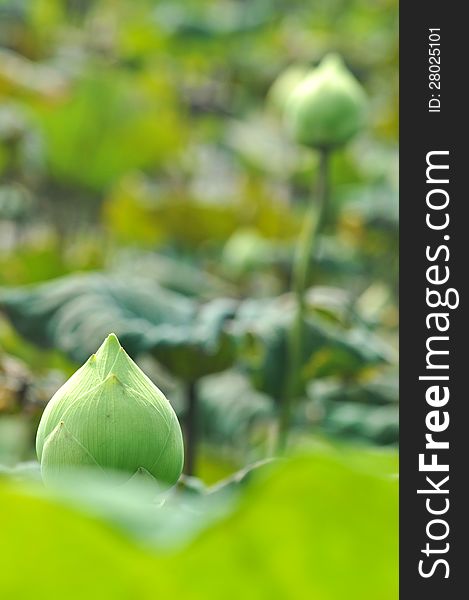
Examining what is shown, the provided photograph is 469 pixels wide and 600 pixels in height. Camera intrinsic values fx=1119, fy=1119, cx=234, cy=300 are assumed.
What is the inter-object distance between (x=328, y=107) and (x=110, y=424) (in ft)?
1.80

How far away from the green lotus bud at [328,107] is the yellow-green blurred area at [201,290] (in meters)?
0.07

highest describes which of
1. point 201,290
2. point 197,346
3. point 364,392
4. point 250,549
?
point 201,290

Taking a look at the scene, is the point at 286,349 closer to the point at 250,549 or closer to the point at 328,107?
the point at 328,107

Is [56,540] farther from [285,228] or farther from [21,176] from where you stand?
[21,176]

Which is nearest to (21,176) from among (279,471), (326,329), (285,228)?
(285,228)

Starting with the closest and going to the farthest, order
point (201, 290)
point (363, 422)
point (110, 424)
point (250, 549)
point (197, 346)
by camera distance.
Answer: point (250, 549), point (110, 424), point (197, 346), point (363, 422), point (201, 290)

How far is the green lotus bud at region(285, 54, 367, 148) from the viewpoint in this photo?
882 mm

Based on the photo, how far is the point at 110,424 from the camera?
15.2 inches

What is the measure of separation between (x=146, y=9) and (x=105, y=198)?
5.23ft

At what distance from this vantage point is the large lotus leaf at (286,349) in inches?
37.0

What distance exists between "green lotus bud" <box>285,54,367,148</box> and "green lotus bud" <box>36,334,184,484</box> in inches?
20.6

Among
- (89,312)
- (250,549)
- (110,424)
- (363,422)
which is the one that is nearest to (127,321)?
(89,312)

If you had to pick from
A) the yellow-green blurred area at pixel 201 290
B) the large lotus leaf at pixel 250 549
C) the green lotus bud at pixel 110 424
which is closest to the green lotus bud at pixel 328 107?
the yellow-green blurred area at pixel 201 290

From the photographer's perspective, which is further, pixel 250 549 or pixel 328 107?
pixel 328 107
